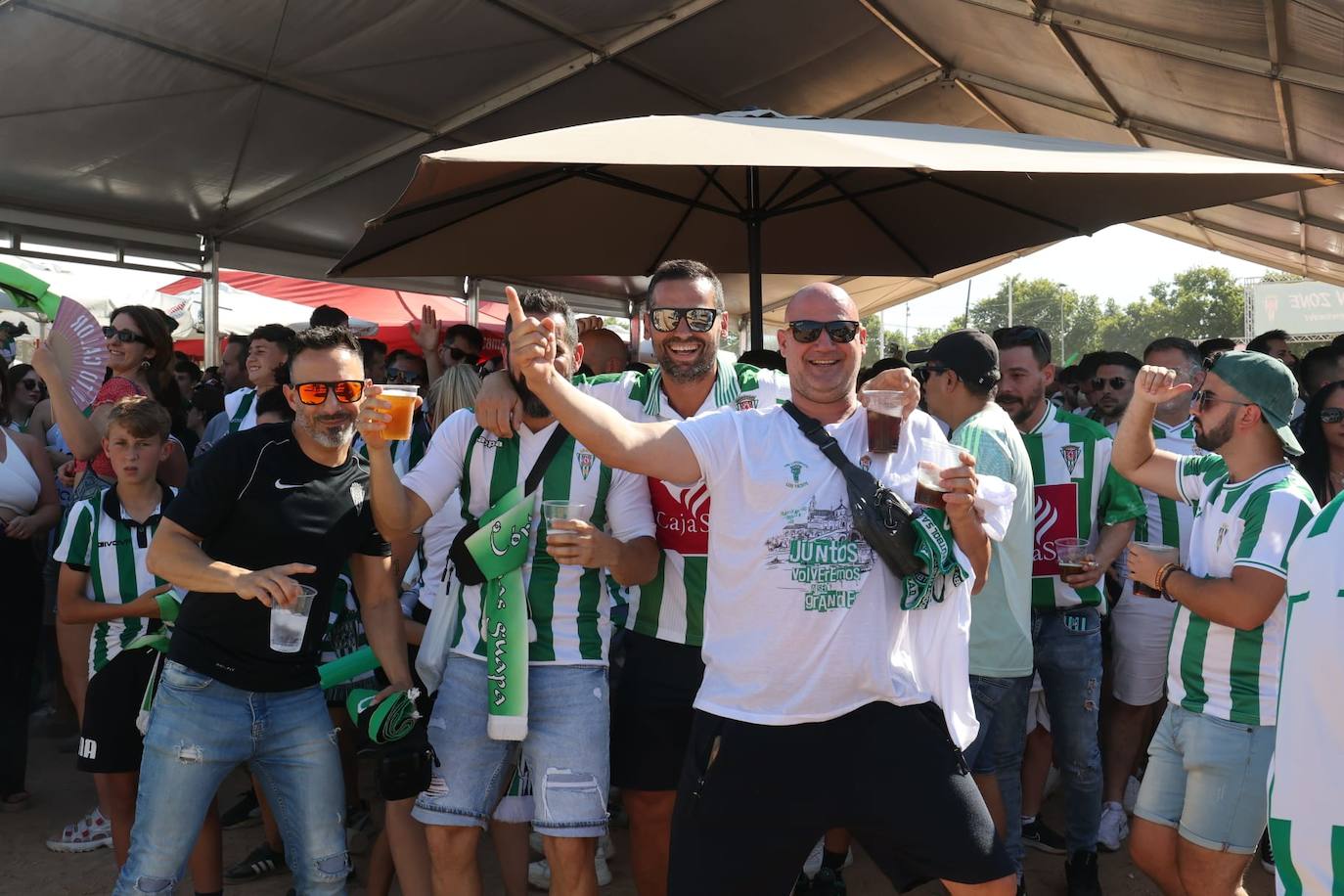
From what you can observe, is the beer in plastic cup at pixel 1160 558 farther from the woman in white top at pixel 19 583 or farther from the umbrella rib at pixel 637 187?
the woman in white top at pixel 19 583

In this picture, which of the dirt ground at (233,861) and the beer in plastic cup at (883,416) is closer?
the beer in plastic cup at (883,416)

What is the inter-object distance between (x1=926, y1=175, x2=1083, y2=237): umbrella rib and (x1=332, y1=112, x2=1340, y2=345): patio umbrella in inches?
→ 0.5

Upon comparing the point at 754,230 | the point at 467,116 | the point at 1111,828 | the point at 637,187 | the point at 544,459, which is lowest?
the point at 1111,828

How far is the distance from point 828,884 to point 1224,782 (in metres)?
1.76

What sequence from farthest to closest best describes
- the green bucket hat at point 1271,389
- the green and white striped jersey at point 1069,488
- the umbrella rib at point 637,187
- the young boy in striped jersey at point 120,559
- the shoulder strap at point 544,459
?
the umbrella rib at point 637,187, the green and white striped jersey at point 1069,488, the young boy in striped jersey at point 120,559, the shoulder strap at point 544,459, the green bucket hat at point 1271,389

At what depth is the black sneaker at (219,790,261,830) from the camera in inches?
186

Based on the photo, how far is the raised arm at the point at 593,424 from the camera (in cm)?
225

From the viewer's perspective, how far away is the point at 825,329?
99.9 inches

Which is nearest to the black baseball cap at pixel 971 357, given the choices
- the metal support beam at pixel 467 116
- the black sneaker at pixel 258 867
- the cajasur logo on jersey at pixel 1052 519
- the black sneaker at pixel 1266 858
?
the cajasur logo on jersey at pixel 1052 519

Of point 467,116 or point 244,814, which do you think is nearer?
point 244,814

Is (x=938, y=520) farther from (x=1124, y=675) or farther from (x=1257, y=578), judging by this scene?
(x=1124, y=675)

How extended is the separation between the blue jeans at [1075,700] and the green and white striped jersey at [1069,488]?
81mm

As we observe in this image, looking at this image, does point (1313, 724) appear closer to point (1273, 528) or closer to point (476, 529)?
point (1273, 528)

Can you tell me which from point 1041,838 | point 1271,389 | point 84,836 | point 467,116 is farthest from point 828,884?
point 467,116
